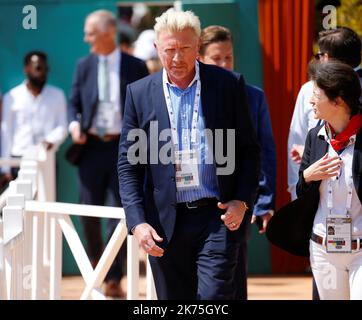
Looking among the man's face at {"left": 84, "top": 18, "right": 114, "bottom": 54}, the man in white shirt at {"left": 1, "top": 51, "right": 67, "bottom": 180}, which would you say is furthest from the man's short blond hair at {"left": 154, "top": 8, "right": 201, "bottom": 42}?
the man in white shirt at {"left": 1, "top": 51, "right": 67, "bottom": 180}

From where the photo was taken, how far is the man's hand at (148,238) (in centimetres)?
559

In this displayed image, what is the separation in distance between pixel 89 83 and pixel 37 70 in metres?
1.10

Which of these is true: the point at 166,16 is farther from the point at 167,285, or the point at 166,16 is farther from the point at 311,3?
the point at 311,3

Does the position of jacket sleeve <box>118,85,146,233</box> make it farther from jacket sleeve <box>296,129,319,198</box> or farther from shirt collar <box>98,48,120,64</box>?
shirt collar <box>98,48,120,64</box>

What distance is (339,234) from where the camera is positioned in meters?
5.58

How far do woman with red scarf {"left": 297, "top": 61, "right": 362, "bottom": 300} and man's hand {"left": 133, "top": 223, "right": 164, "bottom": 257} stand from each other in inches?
30.8

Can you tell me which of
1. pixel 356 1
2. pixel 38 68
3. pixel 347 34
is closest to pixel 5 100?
pixel 38 68

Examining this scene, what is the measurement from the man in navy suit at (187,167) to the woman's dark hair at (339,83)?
1.45 feet

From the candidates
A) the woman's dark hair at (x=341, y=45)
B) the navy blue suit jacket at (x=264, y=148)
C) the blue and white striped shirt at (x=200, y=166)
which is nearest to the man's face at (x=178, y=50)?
the blue and white striped shirt at (x=200, y=166)

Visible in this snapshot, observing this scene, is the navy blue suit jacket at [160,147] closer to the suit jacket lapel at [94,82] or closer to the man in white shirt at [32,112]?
the suit jacket lapel at [94,82]

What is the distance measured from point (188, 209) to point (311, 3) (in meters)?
5.03

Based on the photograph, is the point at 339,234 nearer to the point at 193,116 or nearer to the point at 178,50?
the point at 193,116

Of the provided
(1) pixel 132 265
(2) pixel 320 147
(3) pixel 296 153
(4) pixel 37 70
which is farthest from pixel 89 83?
(2) pixel 320 147

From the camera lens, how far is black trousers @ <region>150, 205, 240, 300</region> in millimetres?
5633
